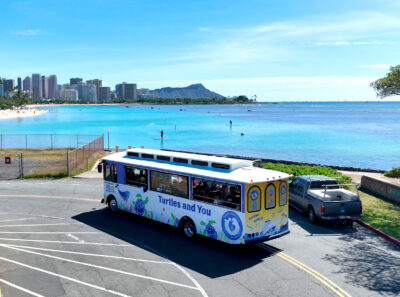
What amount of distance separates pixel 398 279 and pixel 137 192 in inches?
423

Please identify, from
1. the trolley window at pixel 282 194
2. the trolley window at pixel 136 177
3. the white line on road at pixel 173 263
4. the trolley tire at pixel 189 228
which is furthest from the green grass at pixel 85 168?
the trolley window at pixel 282 194

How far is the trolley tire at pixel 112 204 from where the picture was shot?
19.1 metres

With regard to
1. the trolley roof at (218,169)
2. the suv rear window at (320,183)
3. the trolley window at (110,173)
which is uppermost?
the trolley roof at (218,169)

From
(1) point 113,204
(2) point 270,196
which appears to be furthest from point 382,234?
(1) point 113,204

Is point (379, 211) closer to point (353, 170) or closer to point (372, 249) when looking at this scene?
point (372, 249)

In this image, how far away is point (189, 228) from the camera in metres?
15.3

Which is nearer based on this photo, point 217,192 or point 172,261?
point 172,261

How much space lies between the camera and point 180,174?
1527 cm

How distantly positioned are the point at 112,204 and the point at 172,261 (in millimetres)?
7177

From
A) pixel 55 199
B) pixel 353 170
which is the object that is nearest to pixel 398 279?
pixel 55 199

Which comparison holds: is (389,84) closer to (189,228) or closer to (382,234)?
(382,234)

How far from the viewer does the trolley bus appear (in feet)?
43.3

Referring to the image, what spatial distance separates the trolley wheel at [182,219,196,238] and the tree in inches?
590

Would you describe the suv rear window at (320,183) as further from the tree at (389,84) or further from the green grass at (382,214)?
the tree at (389,84)
